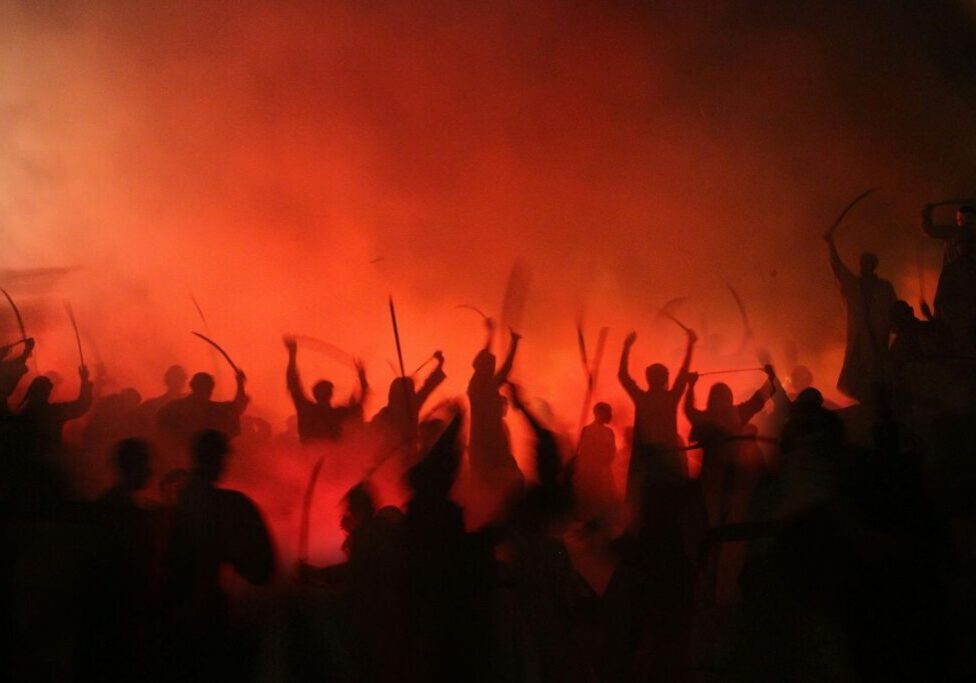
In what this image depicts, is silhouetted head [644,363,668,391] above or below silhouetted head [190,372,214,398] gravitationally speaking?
below

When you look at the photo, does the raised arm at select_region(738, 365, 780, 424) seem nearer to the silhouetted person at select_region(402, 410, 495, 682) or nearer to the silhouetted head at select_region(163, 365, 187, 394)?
the silhouetted person at select_region(402, 410, 495, 682)

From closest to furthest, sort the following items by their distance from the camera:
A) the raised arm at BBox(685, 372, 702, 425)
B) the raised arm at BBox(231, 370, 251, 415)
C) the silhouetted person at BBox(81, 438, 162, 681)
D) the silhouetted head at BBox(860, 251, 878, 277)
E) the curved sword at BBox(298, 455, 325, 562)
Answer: the silhouetted person at BBox(81, 438, 162, 681)
the curved sword at BBox(298, 455, 325, 562)
the raised arm at BBox(231, 370, 251, 415)
the raised arm at BBox(685, 372, 702, 425)
the silhouetted head at BBox(860, 251, 878, 277)

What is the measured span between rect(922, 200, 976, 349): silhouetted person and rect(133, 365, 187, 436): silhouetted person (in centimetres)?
336

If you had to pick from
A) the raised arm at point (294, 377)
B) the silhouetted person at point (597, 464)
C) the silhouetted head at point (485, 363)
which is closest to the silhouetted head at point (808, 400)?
the silhouetted person at point (597, 464)

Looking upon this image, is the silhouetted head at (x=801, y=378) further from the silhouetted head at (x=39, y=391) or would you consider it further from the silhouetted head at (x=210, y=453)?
the silhouetted head at (x=39, y=391)

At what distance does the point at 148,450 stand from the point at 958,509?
3213 millimetres

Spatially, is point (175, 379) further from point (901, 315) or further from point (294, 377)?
point (901, 315)

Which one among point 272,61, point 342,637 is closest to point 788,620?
point 342,637

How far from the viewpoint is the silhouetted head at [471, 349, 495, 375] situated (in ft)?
10.5

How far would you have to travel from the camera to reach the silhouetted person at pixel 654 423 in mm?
3072

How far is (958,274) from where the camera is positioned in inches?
134

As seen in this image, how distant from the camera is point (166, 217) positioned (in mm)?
3248

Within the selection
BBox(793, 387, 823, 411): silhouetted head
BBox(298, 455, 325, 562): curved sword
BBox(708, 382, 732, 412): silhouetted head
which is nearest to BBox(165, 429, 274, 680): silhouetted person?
BBox(298, 455, 325, 562): curved sword

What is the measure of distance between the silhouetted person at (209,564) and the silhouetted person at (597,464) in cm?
126
